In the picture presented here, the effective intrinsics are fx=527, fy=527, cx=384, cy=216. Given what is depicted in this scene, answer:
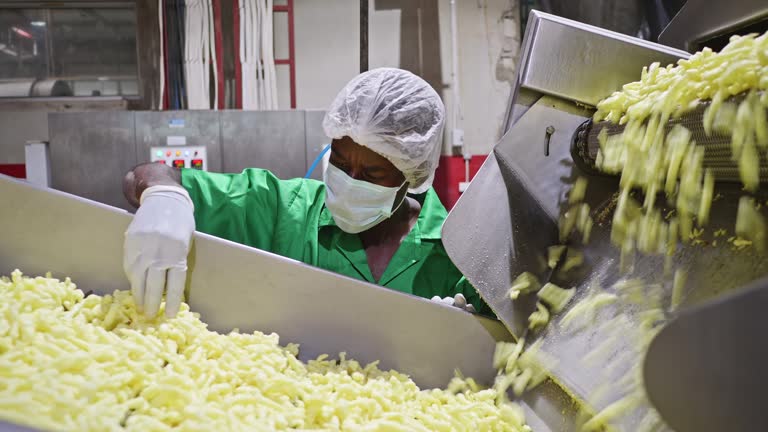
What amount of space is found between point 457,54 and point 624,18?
4.58 feet

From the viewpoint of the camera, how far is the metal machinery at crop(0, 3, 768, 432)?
4.51 feet

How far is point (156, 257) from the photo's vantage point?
1.30m

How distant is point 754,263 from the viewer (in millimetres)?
935

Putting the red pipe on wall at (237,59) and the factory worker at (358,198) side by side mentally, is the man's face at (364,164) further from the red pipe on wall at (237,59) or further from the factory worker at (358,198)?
the red pipe on wall at (237,59)

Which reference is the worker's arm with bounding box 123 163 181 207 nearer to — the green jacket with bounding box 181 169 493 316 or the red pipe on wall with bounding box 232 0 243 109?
the green jacket with bounding box 181 169 493 316

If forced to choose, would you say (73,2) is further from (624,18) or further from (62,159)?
(624,18)

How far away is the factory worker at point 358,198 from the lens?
1839mm

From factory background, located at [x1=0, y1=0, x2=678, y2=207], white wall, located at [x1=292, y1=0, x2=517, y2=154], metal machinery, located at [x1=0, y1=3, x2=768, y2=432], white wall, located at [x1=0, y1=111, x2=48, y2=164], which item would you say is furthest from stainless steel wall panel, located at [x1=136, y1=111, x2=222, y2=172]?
metal machinery, located at [x1=0, y1=3, x2=768, y2=432]

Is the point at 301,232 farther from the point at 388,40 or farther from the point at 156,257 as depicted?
the point at 388,40

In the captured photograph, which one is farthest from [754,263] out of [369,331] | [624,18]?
[624,18]

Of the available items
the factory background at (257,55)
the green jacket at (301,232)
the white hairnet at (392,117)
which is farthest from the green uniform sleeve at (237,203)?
the factory background at (257,55)

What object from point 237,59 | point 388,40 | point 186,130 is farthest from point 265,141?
point 388,40

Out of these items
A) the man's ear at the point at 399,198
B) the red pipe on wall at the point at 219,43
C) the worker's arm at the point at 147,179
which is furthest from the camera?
the red pipe on wall at the point at 219,43

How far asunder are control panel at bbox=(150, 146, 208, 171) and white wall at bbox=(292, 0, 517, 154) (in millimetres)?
1126
